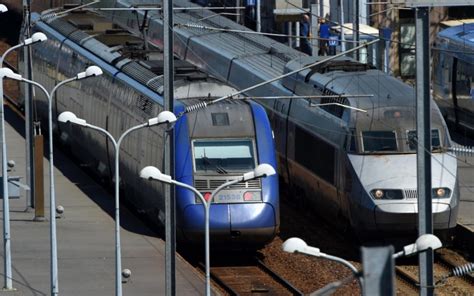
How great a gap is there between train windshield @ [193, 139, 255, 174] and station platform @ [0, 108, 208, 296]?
7.00ft

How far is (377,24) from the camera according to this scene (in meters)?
54.8

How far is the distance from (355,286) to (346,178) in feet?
8.39

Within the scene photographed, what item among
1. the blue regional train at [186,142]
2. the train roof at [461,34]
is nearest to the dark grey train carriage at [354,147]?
the blue regional train at [186,142]

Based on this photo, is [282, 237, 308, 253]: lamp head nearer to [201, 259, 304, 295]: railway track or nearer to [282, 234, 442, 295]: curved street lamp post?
[282, 234, 442, 295]: curved street lamp post

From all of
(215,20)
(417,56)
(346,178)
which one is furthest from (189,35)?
(417,56)

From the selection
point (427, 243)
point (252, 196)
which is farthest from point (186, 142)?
point (427, 243)

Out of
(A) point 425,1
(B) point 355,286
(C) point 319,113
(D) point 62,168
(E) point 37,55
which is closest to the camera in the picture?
(A) point 425,1

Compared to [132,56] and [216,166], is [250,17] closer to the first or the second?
[132,56]

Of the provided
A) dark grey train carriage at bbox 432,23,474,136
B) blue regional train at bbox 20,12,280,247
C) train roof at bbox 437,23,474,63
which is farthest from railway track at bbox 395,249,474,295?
dark grey train carriage at bbox 432,23,474,136

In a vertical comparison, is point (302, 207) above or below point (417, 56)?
below

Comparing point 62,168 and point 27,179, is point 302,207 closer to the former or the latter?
point 27,179

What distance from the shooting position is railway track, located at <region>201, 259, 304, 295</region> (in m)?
27.8

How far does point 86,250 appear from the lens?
3109 centimetres

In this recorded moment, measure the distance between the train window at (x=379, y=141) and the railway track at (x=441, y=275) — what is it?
2485mm
